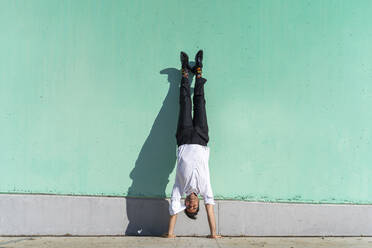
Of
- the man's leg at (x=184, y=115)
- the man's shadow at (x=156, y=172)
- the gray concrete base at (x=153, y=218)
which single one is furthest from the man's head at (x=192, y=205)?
the man's leg at (x=184, y=115)

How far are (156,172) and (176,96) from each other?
118 cm

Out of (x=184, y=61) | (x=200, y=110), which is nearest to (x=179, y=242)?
(x=200, y=110)

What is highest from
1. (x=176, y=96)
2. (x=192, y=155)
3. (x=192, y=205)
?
(x=176, y=96)

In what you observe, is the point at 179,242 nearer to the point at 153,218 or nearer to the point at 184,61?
the point at 153,218

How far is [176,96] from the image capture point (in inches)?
188

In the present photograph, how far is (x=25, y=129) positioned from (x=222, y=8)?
3.48 m

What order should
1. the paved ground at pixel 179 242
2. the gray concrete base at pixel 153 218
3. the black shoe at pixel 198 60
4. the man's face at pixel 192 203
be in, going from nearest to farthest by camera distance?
the paved ground at pixel 179 242
the man's face at pixel 192 203
the gray concrete base at pixel 153 218
the black shoe at pixel 198 60

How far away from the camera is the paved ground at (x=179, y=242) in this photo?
3934 mm

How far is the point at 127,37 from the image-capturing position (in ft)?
15.6

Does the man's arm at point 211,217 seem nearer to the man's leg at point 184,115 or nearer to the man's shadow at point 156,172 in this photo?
the man's shadow at point 156,172

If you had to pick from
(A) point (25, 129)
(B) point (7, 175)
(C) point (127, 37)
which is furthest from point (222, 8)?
(B) point (7, 175)

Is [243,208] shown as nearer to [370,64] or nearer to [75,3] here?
[370,64]

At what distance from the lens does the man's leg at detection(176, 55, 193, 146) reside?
4.46 m

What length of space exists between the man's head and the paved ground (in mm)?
356
